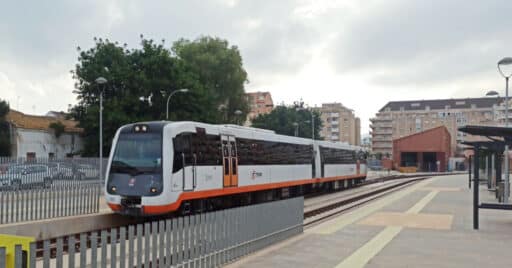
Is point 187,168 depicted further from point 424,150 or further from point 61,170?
point 424,150

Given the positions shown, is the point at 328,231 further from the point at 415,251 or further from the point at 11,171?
the point at 11,171

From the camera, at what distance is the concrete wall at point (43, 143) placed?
46.9 meters

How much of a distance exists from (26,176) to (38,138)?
1353 inches

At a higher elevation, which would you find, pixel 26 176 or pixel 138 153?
pixel 138 153

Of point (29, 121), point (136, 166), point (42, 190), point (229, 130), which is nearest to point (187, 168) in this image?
point (136, 166)

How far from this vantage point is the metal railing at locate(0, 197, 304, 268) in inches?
232

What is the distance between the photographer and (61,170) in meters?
18.7

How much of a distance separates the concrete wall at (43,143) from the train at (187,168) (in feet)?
101

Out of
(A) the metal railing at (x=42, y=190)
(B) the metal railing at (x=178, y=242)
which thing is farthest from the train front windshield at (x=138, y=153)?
(B) the metal railing at (x=178, y=242)

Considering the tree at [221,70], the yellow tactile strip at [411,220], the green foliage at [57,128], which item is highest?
the tree at [221,70]

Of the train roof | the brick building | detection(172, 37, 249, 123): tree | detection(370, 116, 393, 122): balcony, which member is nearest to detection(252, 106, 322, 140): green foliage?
detection(172, 37, 249, 123): tree

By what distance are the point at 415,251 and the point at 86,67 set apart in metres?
39.9

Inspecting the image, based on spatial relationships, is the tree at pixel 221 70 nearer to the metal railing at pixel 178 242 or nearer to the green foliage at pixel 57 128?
the green foliage at pixel 57 128

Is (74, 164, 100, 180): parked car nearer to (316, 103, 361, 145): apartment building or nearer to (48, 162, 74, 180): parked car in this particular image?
(48, 162, 74, 180): parked car
